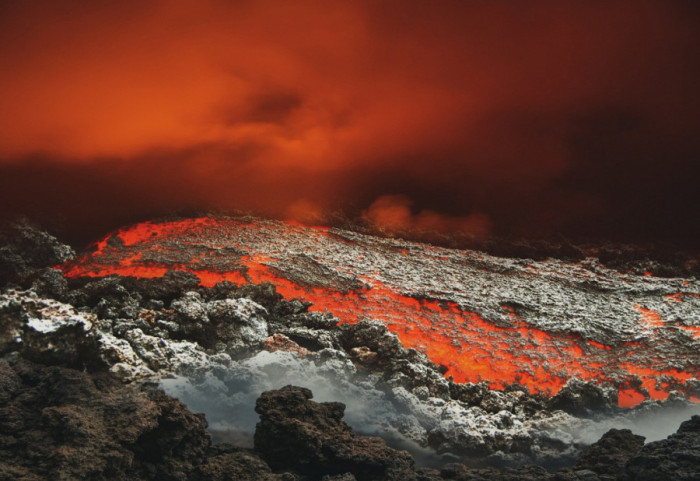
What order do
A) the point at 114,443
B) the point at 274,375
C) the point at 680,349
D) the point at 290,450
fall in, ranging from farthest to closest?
the point at 680,349 < the point at 274,375 < the point at 290,450 < the point at 114,443

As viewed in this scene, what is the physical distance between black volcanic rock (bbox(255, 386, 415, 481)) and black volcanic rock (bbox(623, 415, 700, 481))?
1.72 m

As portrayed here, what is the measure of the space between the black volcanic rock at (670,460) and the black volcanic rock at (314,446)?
67.6 inches

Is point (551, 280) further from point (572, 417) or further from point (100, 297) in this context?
point (100, 297)

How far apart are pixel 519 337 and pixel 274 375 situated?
149 inches

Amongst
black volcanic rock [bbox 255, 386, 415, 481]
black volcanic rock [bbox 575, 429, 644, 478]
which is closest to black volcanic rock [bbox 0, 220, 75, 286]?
black volcanic rock [bbox 255, 386, 415, 481]

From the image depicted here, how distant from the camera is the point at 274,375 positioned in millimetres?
7047

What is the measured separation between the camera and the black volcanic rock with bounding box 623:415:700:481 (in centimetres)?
441

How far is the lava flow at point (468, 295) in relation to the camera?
28.0ft

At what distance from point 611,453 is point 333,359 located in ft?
10.4

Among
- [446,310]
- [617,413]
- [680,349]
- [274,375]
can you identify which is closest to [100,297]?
[274,375]

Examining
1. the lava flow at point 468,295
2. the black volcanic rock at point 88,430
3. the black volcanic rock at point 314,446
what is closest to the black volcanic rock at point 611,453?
the black volcanic rock at point 314,446

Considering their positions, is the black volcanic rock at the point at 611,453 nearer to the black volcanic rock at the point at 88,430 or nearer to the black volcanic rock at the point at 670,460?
the black volcanic rock at the point at 670,460

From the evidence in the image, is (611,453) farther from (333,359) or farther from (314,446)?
(333,359)

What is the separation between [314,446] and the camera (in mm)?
5289
